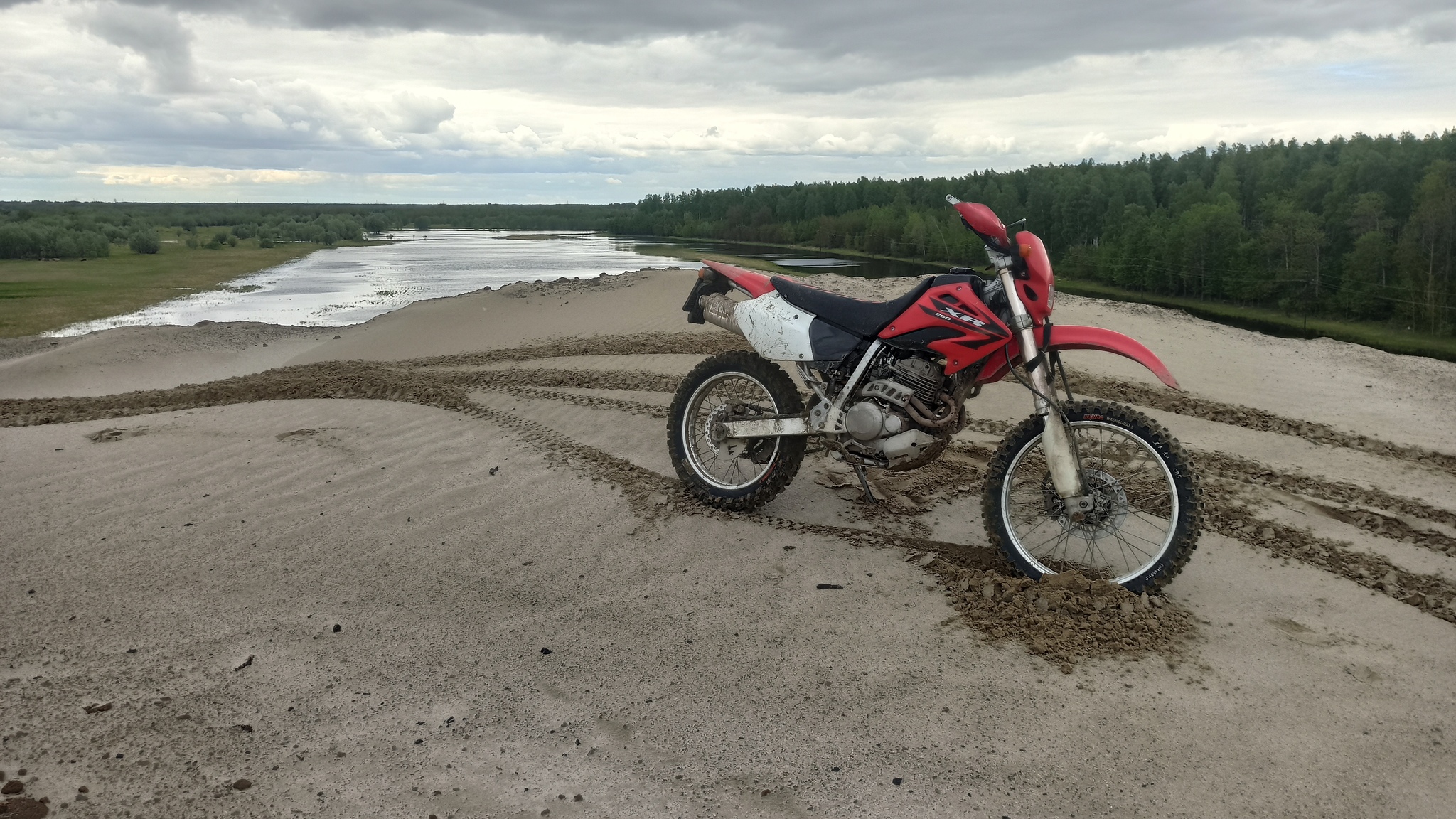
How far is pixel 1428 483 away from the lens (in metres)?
6.45

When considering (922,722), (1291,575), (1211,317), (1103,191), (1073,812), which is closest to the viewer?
(1073,812)

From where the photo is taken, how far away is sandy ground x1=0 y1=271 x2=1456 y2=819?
3.02 m

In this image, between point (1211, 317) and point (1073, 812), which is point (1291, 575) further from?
point (1211, 317)

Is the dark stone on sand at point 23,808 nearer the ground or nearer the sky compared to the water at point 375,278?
nearer the ground

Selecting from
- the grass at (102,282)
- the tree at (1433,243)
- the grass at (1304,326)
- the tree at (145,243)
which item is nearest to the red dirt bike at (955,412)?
the grass at (102,282)

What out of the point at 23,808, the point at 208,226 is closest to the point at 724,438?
the point at 23,808

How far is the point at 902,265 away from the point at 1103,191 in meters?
23.8

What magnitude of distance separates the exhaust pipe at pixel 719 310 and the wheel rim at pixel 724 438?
0.38 metres

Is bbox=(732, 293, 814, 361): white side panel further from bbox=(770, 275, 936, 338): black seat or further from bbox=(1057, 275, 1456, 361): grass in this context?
bbox=(1057, 275, 1456, 361): grass

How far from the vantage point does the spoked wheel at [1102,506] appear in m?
4.22

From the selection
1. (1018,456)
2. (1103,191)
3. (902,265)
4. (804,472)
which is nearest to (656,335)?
(804,472)

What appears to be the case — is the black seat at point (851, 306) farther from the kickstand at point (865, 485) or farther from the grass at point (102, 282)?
the grass at point (102, 282)

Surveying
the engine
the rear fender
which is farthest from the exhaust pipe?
the engine

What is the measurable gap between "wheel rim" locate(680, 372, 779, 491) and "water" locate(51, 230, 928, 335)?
49.2 feet
